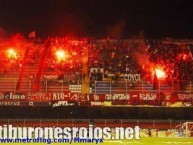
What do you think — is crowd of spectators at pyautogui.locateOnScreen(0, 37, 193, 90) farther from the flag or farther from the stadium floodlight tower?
the stadium floodlight tower

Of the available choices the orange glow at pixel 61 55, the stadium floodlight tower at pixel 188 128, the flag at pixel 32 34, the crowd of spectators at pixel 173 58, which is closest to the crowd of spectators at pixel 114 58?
the crowd of spectators at pixel 173 58

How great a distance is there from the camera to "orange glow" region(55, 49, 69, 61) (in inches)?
1506

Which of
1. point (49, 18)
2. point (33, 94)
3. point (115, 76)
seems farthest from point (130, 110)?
point (49, 18)

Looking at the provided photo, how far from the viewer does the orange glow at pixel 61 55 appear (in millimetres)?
38263

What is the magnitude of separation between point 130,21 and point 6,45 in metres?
9.31

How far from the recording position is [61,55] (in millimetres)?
38375

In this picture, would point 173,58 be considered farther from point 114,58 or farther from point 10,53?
point 10,53

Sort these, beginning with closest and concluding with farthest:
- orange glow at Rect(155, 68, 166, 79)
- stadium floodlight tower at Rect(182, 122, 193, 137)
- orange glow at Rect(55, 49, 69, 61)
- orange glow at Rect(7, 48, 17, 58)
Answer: stadium floodlight tower at Rect(182, 122, 193, 137), orange glow at Rect(155, 68, 166, 79), orange glow at Rect(7, 48, 17, 58), orange glow at Rect(55, 49, 69, 61)

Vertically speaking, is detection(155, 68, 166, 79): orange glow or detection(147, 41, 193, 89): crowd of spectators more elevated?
detection(147, 41, 193, 89): crowd of spectators

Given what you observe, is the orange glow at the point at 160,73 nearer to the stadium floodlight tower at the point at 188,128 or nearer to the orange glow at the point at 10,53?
the stadium floodlight tower at the point at 188,128

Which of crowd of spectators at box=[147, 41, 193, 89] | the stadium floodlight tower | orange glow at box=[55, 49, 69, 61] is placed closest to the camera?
the stadium floodlight tower

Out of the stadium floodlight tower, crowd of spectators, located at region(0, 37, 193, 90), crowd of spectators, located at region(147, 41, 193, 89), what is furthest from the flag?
the stadium floodlight tower

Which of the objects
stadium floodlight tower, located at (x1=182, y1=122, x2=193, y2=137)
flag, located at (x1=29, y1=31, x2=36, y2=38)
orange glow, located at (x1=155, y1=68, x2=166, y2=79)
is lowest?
stadium floodlight tower, located at (x1=182, y1=122, x2=193, y2=137)

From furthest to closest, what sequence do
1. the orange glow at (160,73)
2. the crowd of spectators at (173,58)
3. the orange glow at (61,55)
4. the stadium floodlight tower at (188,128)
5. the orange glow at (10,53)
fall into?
the orange glow at (61,55) < the orange glow at (10,53) < the crowd of spectators at (173,58) < the orange glow at (160,73) < the stadium floodlight tower at (188,128)
